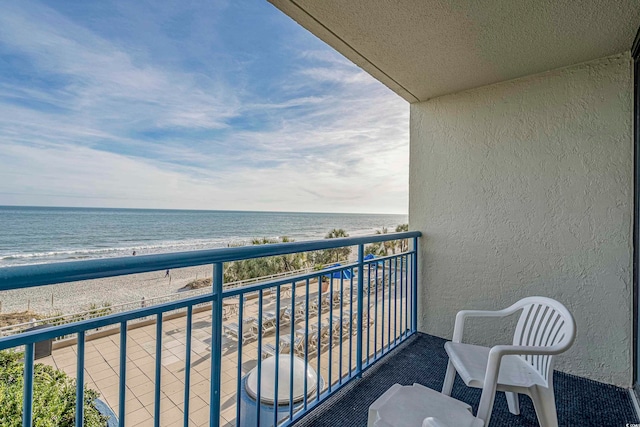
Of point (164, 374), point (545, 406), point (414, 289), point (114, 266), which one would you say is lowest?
point (164, 374)

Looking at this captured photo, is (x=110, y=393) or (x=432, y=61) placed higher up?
(x=432, y=61)

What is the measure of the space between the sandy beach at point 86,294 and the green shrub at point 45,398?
9032mm

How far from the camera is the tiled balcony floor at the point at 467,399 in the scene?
1.67 meters

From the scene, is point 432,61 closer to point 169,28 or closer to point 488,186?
point 488,186

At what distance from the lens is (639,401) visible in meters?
1.73

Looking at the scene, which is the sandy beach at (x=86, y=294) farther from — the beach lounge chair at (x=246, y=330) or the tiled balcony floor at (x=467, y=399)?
the tiled balcony floor at (x=467, y=399)

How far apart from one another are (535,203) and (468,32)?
1.34 m

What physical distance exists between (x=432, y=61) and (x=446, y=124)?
0.74 m

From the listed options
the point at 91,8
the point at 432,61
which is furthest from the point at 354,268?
the point at 91,8

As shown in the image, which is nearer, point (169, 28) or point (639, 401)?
point (639, 401)

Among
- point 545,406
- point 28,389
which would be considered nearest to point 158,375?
point 28,389

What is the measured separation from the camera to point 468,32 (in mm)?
1742

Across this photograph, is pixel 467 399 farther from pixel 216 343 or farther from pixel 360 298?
pixel 216 343

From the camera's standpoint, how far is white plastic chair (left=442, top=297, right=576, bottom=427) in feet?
4.13
